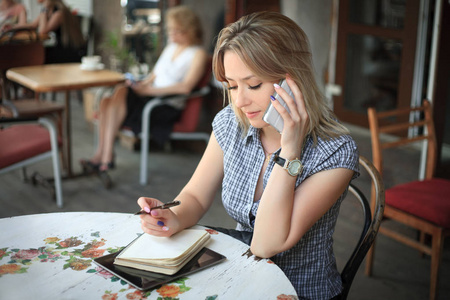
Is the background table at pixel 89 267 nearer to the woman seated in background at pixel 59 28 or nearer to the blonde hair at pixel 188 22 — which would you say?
the blonde hair at pixel 188 22

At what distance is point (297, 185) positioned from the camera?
4.66 ft

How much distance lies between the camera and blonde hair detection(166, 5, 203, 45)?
389cm

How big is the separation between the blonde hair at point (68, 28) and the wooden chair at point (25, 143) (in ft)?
6.19

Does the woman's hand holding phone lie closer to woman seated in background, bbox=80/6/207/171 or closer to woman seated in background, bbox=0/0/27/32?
woman seated in background, bbox=80/6/207/171

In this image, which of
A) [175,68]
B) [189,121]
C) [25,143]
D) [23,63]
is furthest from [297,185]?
[23,63]

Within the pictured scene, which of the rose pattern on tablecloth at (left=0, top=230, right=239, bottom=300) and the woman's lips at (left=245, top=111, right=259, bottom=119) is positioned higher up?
the woman's lips at (left=245, top=111, right=259, bottom=119)

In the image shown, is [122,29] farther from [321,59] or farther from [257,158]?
[257,158]

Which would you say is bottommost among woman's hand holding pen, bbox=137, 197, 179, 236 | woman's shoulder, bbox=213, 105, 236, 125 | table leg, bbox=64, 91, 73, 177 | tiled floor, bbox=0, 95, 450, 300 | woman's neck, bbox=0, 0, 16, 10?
tiled floor, bbox=0, 95, 450, 300

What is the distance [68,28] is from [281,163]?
4.22 metres

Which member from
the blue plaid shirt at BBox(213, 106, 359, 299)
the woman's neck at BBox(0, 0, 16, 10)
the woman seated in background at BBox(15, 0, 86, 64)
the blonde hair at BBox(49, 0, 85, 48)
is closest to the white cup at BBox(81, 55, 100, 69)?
the woman seated in background at BBox(15, 0, 86, 64)

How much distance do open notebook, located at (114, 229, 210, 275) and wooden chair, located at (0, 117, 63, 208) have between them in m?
1.84

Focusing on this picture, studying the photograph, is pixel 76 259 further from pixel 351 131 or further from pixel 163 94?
pixel 351 131

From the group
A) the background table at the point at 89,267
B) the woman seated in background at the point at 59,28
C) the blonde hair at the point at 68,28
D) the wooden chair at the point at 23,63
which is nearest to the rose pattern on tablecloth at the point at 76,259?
the background table at the point at 89,267

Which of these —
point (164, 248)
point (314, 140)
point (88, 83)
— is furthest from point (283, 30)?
point (88, 83)
